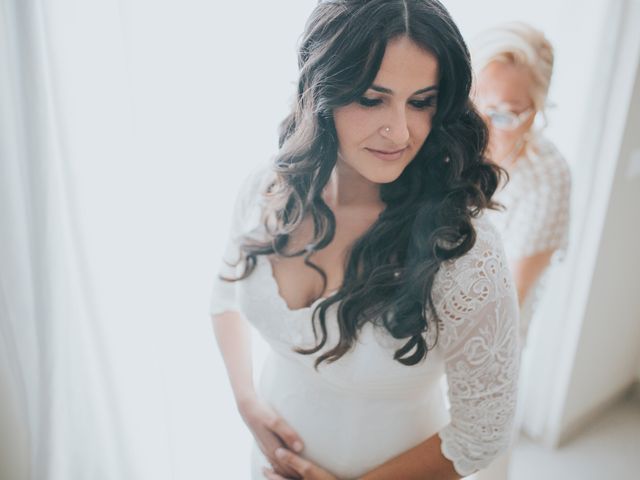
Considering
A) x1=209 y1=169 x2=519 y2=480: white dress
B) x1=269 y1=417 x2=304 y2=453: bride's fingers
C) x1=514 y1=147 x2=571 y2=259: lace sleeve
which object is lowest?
x1=269 y1=417 x2=304 y2=453: bride's fingers

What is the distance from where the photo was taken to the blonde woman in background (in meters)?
1.26

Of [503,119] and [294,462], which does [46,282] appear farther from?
[503,119]

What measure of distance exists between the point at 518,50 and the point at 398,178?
1.81 ft

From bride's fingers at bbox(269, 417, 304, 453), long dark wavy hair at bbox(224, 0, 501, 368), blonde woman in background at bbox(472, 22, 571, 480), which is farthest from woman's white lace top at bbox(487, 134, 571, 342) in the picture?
bride's fingers at bbox(269, 417, 304, 453)

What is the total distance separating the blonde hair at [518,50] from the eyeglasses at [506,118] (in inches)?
1.6

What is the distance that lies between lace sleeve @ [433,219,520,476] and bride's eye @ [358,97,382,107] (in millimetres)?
246

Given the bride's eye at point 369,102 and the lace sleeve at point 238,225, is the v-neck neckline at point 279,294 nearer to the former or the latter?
the lace sleeve at point 238,225

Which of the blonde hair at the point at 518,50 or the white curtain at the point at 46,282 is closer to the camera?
the white curtain at the point at 46,282

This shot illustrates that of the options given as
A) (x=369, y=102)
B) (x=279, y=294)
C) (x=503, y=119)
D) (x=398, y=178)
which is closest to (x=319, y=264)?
(x=279, y=294)

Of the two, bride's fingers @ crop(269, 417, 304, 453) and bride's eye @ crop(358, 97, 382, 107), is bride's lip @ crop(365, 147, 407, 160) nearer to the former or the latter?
bride's eye @ crop(358, 97, 382, 107)

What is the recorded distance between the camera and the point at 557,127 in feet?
5.79

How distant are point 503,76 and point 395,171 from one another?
58 cm

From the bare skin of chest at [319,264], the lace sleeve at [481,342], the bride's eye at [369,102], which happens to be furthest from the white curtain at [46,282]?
the lace sleeve at [481,342]

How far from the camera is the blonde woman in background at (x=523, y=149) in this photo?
4.13 ft
